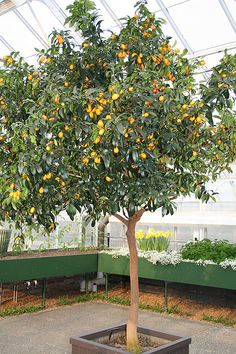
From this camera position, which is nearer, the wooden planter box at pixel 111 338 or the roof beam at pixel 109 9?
the wooden planter box at pixel 111 338

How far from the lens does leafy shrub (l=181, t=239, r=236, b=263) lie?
20.1 ft

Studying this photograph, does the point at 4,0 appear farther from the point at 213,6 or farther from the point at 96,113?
the point at 96,113

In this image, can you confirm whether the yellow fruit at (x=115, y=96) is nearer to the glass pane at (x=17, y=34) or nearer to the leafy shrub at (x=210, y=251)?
the leafy shrub at (x=210, y=251)

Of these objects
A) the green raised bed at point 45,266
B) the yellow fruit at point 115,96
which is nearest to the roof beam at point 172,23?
the green raised bed at point 45,266

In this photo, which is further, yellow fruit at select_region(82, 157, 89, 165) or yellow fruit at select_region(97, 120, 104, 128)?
yellow fruit at select_region(82, 157, 89, 165)

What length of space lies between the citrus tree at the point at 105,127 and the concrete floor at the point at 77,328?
8.11 ft

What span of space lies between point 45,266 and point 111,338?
9.66 feet

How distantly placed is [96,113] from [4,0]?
485 cm

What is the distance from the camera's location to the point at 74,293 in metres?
7.48

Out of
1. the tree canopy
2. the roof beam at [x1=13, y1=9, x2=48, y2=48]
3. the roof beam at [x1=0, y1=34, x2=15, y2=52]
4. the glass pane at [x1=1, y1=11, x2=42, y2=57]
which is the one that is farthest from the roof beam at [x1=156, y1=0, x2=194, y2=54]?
the tree canopy

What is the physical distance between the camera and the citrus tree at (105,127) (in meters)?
2.42

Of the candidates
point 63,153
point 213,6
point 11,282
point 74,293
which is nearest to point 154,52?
point 63,153

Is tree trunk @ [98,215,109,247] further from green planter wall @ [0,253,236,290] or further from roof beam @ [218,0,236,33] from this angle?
roof beam @ [218,0,236,33]

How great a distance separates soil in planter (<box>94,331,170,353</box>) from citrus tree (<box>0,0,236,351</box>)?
56.9 inches
